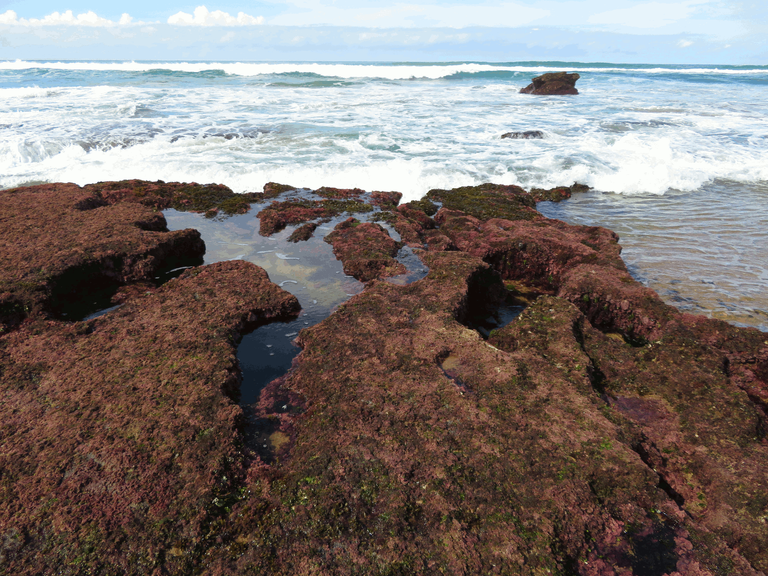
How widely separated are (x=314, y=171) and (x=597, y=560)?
13100 millimetres

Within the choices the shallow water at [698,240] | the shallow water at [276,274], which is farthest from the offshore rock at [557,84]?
the shallow water at [276,274]

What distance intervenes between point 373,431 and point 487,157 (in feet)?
49.7

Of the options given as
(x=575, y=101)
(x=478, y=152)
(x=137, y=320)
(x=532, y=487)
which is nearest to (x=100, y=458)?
(x=137, y=320)

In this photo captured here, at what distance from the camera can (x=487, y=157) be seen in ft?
54.4

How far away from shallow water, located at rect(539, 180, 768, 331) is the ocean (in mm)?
43

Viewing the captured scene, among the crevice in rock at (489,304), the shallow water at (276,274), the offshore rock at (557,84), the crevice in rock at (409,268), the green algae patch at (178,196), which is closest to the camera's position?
the shallow water at (276,274)

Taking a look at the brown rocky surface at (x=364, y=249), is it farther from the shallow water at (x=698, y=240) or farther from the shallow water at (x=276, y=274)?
the shallow water at (x=698, y=240)

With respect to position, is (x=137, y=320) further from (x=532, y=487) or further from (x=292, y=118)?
(x=292, y=118)

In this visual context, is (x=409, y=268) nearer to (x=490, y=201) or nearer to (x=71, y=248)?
(x=490, y=201)

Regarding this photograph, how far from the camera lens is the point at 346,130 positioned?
2048 centimetres

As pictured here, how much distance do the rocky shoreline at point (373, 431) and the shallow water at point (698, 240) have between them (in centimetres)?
229

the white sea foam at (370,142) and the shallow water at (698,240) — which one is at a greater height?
the white sea foam at (370,142)

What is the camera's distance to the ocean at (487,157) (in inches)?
365

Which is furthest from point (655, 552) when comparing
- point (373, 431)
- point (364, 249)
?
point (364, 249)
